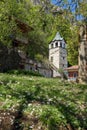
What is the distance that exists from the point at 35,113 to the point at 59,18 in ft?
45.3

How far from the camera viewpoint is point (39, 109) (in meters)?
9.07

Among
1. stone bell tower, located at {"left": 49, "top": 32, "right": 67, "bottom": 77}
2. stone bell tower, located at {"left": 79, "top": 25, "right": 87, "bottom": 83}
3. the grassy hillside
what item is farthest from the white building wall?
the grassy hillside

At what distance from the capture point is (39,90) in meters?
11.7


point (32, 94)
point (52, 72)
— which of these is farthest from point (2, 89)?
point (52, 72)

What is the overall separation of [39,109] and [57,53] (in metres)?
67.0

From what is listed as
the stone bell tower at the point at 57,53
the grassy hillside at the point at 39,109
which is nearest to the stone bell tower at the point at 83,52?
the grassy hillside at the point at 39,109

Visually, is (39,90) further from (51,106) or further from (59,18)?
(59,18)

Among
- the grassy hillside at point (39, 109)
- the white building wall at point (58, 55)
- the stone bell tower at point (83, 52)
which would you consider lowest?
the grassy hillside at point (39, 109)

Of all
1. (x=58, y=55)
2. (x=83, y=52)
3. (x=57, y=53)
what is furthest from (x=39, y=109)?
(x=57, y=53)

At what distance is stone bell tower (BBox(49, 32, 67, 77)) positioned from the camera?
244 feet

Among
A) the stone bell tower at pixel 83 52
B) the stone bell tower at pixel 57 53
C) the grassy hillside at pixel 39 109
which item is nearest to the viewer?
the grassy hillside at pixel 39 109

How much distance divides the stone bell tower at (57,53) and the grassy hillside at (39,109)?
62362 millimetres

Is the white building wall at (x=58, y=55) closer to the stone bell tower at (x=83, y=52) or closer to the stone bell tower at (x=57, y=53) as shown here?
the stone bell tower at (x=57, y=53)

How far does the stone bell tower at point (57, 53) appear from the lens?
7438cm
